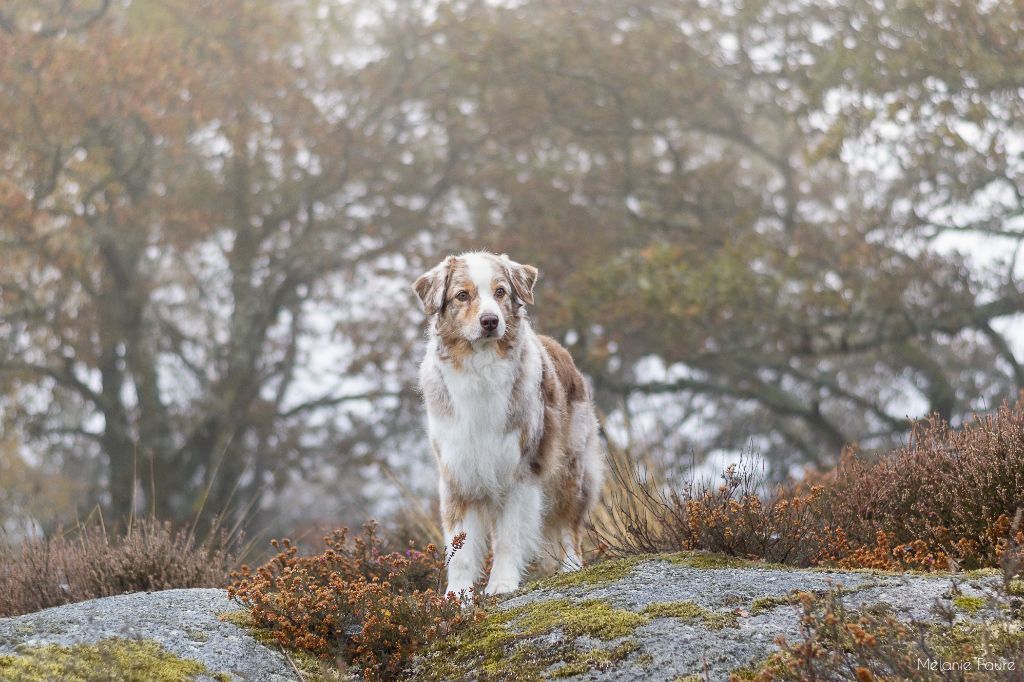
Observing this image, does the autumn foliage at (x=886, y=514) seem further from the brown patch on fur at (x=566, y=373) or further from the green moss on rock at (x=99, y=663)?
the green moss on rock at (x=99, y=663)

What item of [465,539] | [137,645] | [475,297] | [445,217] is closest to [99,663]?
[137,645]

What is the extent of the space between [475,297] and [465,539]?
1.48 meters

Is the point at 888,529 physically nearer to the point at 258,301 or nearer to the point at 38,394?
the point at 258,301

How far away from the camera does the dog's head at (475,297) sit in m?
6.87

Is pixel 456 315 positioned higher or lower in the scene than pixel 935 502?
higher

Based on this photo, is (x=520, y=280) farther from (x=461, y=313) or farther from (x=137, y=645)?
(x=137, y=645)

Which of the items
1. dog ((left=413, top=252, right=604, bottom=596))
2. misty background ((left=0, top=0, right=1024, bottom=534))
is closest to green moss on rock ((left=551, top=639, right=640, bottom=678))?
dog ((left=413, top=252, right=604, bottom=596))

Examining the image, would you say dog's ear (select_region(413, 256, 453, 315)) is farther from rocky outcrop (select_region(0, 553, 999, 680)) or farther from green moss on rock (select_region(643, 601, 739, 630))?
green moss on rock (select_region(643, 601, 739, 630))

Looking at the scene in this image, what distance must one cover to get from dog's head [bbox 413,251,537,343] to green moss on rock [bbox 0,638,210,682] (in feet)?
8.66

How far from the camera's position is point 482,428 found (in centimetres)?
704

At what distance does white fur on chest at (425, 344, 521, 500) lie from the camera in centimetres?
703

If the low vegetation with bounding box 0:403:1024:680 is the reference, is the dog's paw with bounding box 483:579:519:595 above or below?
below

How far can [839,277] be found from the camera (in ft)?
60.6

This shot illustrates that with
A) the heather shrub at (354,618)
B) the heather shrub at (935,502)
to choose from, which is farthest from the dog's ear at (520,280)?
the heather shrub at (935,502)
